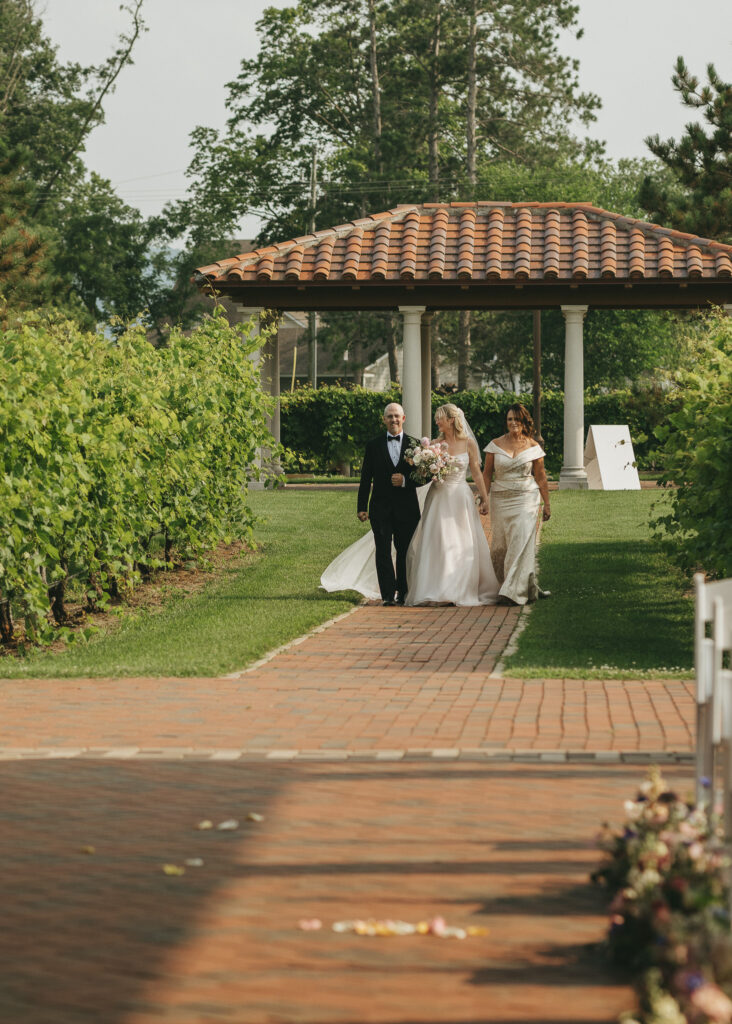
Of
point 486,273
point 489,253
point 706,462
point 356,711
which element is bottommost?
point 356,711

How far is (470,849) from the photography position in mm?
5527

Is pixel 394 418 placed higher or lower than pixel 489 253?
lower

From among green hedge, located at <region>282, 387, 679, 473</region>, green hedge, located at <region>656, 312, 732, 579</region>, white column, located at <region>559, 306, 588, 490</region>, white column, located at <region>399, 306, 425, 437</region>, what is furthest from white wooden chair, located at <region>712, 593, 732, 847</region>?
green hedge, located at <region>282, 387, 679, 473</region>

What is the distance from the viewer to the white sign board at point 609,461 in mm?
27562

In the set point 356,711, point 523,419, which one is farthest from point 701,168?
point 356,711

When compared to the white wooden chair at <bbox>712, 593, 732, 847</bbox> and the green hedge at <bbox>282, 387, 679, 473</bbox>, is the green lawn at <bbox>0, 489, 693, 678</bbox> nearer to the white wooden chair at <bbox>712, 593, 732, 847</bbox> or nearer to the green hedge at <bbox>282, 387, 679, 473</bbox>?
the white wooden chair at <bbox>712, 593, 732, 847</bbox>

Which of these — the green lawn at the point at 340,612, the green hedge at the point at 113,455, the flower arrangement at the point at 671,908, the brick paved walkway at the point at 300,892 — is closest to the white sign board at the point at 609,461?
the green lawn at the point at 340,612

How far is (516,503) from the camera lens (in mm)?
14328

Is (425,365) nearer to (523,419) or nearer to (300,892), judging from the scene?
(523,419)

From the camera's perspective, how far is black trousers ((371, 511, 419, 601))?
14469 millimetres

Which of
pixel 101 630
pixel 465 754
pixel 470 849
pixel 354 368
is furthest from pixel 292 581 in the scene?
pixel 354 368

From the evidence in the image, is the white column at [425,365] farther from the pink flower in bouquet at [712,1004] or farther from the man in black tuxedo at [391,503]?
the pink flower in bouquet at [712,1004]

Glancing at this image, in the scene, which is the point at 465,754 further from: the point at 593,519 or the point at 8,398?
the point at 593,519

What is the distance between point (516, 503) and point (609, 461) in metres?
14.1
